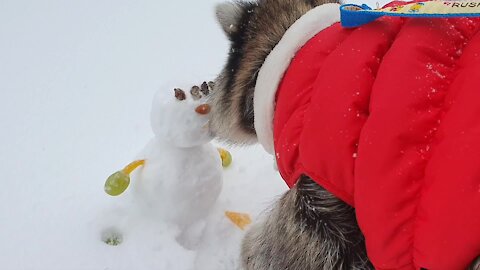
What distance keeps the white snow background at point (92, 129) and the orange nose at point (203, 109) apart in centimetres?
12

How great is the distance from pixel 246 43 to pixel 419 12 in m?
0.45

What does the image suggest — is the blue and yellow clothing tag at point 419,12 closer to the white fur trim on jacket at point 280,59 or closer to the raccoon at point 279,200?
the white fur trim on jacket at point 280,59

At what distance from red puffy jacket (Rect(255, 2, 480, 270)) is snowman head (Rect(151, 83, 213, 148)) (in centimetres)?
52

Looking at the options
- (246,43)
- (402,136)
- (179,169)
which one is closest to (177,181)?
(179,169)

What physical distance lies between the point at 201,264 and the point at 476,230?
947 mm

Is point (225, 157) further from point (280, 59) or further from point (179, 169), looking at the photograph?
point (280, 59)

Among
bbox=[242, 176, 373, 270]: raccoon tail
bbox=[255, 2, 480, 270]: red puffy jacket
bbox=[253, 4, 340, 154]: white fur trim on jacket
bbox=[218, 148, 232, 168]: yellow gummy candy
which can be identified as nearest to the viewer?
bbox=[255, 2, 480, 270]: red puffy jacket

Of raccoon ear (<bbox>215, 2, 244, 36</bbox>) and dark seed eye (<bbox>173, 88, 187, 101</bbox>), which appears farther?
dark seed eye (<bbox>173, 88, 187, 101</bbox>)

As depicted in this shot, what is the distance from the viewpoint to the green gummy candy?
1.53 m

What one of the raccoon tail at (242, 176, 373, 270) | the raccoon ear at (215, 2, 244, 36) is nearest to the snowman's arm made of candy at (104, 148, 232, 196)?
the raccoon ear at (215, 2, 244, 36)

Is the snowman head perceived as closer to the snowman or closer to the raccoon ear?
the snowman

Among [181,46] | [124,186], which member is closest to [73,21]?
[181,46]

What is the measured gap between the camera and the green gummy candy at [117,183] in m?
1.53

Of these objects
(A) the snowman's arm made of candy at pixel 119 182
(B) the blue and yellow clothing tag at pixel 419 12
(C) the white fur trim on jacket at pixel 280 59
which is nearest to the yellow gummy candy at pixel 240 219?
(A) the snowman's arm made of candy at pixel 119 182
